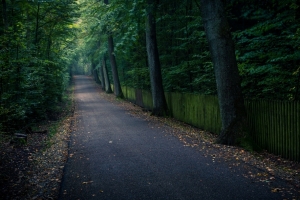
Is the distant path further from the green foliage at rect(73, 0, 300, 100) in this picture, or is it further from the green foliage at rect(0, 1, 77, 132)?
the green foliage at rect(73, 0, 300, 100)

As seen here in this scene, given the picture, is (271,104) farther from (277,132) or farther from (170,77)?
(170,77)

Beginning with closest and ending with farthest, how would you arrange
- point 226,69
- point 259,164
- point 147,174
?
point 147,174 < point 259,164 < point 226,69

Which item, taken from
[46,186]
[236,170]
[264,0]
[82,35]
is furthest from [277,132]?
[82,35]

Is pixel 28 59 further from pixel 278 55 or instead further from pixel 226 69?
pixel 278 55

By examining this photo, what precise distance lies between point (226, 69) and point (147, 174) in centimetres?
421

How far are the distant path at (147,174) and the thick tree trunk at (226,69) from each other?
1.51 metres

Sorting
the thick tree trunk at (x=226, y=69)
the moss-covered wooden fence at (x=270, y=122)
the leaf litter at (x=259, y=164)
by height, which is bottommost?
the leaf litter at (x=259, y=164)

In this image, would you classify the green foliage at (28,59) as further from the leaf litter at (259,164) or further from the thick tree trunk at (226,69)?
the thick tree trunk at (226,69)

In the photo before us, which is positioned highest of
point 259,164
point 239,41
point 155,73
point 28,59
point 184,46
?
point 184,46

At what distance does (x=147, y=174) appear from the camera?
19.9 feet

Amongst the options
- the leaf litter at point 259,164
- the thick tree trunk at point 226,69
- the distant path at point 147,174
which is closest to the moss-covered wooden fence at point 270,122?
the leaf litter at point 259,164

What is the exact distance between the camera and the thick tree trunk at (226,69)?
8.25m

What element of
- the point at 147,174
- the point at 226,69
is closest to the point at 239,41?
the point at 226,69

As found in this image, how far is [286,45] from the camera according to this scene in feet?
31.0
